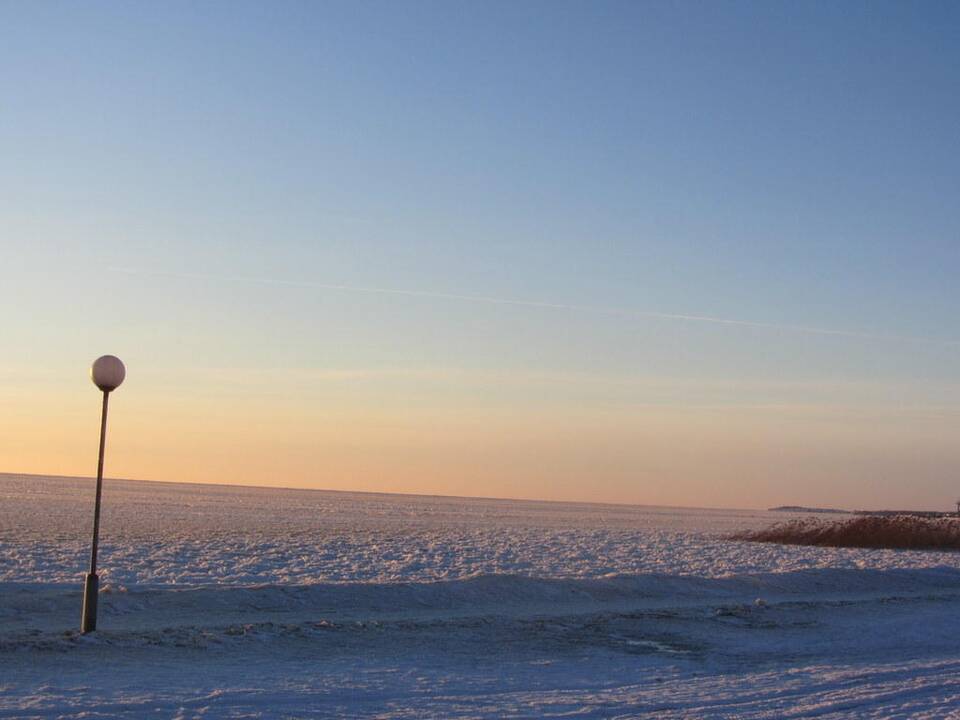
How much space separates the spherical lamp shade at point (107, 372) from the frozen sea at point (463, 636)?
3.44 meters

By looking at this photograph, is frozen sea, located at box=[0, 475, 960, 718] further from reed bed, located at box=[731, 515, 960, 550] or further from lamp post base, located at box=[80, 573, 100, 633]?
reed bed, located at box=[731, 515, 960, 550]

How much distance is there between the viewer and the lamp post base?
1423 cm

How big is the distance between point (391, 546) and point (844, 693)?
2340 centimetres

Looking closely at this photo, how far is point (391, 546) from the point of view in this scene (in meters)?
33.9

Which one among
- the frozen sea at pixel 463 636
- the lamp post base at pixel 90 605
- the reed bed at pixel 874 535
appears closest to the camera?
the frozen sea at pixel 463 636

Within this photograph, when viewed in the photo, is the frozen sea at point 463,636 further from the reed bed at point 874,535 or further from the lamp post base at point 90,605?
the reed bed at point 874,535

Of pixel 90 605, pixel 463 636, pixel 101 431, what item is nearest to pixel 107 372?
pixel 101 431

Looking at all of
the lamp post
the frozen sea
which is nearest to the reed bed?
the frozen sea

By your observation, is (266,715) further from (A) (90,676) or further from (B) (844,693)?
(B) (844,693)

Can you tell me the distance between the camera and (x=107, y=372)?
14.6 metres

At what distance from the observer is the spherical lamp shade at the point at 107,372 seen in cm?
1459

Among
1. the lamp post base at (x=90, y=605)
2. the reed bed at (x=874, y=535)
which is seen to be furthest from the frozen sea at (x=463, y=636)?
the reed bed at (x=874, y=535)

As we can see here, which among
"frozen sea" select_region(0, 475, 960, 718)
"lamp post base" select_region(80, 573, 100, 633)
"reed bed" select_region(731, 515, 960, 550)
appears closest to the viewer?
"frozen sea" select_region(0, 475, 960, 718)

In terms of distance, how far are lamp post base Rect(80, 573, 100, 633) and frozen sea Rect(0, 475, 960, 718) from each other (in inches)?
10.4
